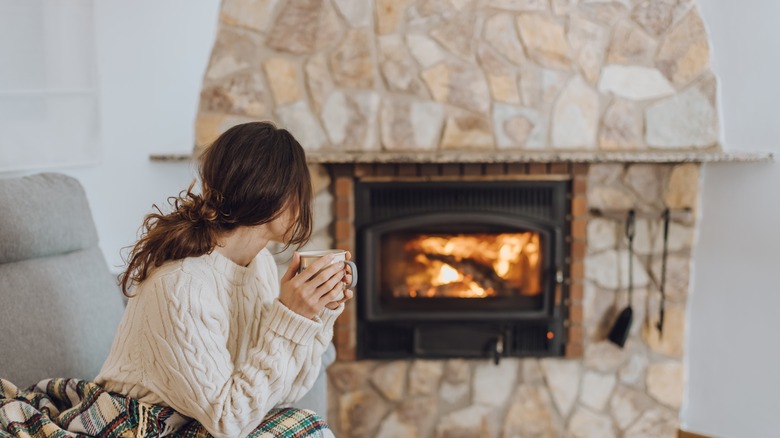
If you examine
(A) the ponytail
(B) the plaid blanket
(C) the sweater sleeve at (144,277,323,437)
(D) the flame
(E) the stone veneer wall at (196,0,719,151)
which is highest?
(E) the stone veneer wall at (196,0,719,151)

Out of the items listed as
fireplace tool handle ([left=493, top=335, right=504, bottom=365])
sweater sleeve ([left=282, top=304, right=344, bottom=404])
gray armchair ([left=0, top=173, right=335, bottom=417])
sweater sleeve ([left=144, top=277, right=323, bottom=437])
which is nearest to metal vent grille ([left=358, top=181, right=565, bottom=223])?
fireplace tool handle ([left=493, top=335, right=504, bottom=365])

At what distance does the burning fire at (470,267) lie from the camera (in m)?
2.78

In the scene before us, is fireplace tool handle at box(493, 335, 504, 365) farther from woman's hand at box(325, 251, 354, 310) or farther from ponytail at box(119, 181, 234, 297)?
ponytail at box(119, 181, 234, 297)

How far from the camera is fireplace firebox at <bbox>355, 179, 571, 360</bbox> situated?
270 centimetres

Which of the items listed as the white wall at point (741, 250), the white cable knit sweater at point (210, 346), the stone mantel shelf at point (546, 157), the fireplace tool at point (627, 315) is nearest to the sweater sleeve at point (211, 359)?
the white cable knit sweater at point (210, 346)

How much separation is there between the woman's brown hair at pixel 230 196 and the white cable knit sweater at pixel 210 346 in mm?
34

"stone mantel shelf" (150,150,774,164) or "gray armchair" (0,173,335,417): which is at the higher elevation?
"stone mantel shelf" (150,150,774,164)

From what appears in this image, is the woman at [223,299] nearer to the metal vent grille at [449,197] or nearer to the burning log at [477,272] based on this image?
the metal vent grille at [449,197]

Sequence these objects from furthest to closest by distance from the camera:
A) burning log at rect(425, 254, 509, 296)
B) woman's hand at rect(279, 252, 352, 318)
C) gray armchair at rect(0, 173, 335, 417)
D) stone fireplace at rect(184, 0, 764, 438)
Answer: burning log at rect(425, 254, 509, 296) < stone fireplace at rect(184, 0, 764, 438) < gray armchair at rect(0, 173, 335, 417) < woman's hand at rect(279, 252, 352, 318)

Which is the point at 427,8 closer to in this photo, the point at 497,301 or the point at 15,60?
the point at 497,301

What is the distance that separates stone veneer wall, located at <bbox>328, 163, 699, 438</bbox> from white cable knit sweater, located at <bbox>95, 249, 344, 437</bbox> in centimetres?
124

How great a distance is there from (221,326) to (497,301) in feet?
4.82

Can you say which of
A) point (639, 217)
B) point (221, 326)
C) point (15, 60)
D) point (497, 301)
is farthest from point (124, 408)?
point (639, 217)

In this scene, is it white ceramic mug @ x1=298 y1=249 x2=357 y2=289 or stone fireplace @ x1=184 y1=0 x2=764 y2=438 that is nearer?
white ceramic mug @ x1=298 y1=249 x2=357 y2=289
